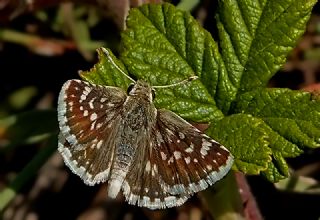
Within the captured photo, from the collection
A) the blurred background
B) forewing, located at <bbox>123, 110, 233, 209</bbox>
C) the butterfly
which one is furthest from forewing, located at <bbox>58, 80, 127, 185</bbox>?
the blurred background

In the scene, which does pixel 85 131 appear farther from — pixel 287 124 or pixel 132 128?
pixel 287 124

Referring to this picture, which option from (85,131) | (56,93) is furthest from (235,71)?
(56,93)

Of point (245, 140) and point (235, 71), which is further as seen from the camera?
point (235, 71)

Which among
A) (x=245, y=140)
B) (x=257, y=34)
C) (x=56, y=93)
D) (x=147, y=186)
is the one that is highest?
(x=257, y=34)

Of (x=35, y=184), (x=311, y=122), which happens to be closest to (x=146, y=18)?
(x=311, y=122)

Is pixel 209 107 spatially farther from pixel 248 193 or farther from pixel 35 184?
pixel 35 184

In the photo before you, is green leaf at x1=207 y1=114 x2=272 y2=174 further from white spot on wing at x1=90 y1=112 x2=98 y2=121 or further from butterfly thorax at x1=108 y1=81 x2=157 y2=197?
white spot on wing at x1=90 y1=112 x2=98 y2=121
